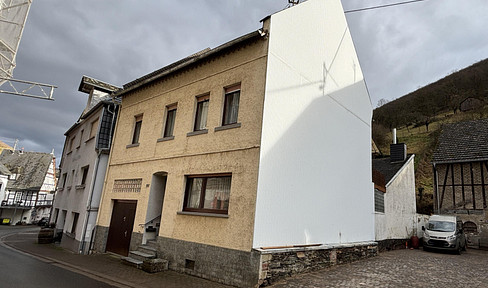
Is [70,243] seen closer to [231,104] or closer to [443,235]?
[231,104]

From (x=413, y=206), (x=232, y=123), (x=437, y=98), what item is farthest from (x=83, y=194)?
(x=437, y=98)

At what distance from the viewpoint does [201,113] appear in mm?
10000

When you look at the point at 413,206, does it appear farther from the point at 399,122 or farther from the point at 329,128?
the point at 399,122

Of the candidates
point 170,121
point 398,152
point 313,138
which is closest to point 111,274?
point 170,121

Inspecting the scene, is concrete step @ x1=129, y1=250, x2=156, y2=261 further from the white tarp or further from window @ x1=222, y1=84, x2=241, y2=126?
the white tarp

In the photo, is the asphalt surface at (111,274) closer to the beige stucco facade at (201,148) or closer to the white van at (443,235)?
the beige stucco facade at (201,148)

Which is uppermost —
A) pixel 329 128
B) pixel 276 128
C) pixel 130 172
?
pixel 329 128

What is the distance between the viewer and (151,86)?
12.3m

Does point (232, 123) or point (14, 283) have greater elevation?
point (232, 123)

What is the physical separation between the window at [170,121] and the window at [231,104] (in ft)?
9.06

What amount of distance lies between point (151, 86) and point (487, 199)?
23437 mm

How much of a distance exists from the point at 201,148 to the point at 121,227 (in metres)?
5.28

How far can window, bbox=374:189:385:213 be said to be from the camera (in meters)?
14.2

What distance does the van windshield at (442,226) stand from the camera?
16.0 metres
